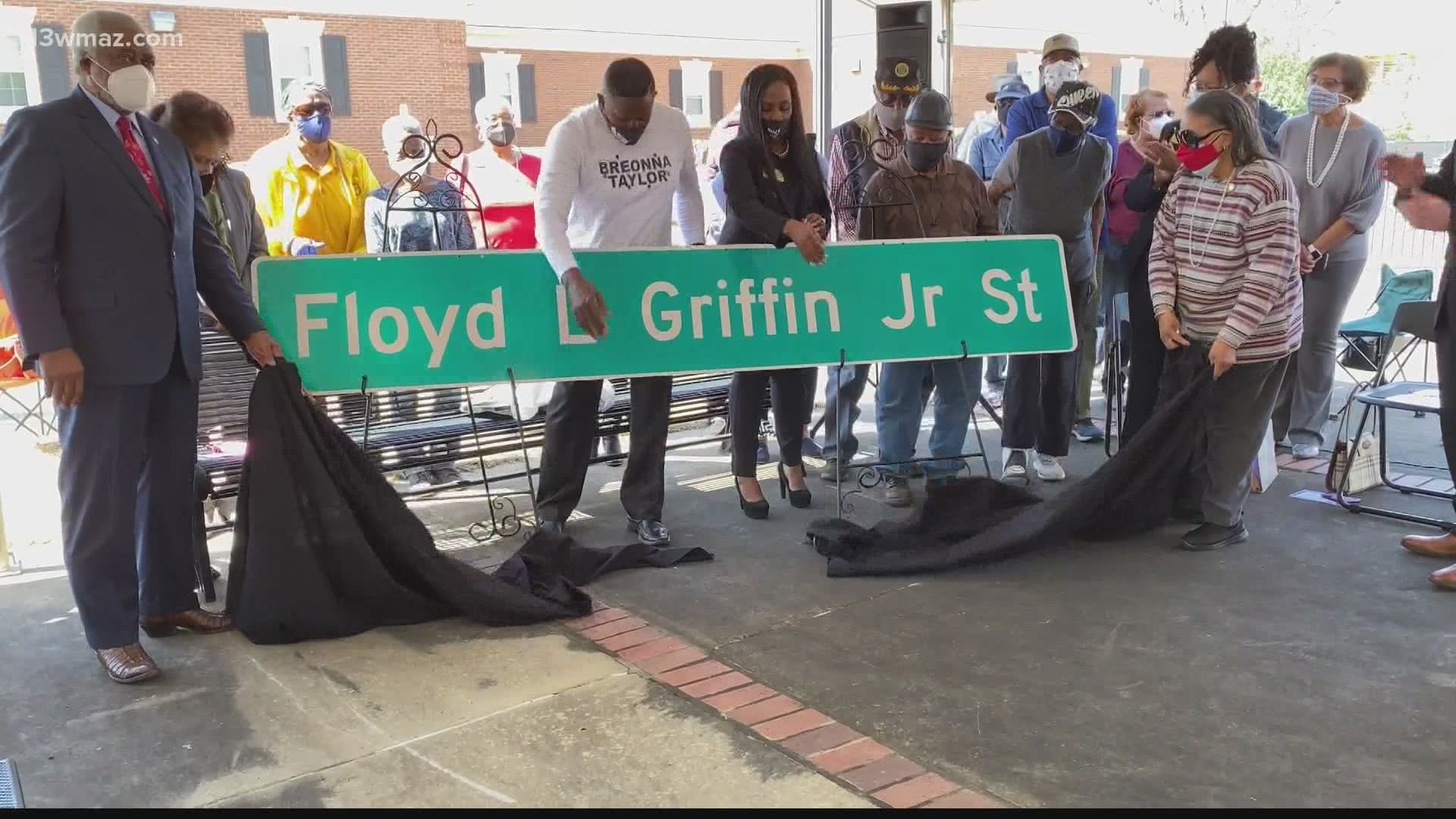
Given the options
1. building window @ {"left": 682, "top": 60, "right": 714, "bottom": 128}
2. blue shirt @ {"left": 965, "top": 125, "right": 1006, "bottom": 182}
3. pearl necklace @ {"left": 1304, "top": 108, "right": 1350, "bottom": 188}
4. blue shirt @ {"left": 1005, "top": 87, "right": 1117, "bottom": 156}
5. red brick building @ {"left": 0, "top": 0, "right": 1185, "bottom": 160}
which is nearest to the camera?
pearl necklace @ {"left": 1304, "top": 108, "right": 1350, "bottom": 188}

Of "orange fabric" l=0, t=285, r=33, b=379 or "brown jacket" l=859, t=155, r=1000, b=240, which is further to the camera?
"orange fabric" l=0, t=285, r=33, b=379

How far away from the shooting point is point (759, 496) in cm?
545

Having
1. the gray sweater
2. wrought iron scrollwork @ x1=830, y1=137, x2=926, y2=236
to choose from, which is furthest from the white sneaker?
the gray sweater

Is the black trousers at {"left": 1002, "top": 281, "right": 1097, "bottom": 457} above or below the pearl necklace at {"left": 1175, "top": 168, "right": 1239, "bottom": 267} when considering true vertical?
below

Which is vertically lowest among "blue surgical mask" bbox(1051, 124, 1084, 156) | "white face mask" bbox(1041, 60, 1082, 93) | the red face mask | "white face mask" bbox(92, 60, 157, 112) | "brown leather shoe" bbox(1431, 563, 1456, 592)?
"brown leather shoe" bbox(1431, 563, 1456, 592)

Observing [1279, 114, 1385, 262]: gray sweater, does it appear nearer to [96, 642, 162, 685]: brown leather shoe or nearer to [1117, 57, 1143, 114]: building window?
[96, 642, 162, 685]: brown leather shoe

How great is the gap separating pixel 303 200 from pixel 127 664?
298cm

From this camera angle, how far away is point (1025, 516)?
476cm

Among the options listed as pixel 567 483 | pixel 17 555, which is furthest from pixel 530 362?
pixel 17 555

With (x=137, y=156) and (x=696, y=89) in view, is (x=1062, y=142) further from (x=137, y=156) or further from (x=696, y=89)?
(x=696, y=89)

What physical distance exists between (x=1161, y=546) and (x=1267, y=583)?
540 millimetres

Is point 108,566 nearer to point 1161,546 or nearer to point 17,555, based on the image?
point 17,555

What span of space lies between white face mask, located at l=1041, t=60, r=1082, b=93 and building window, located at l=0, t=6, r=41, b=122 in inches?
879

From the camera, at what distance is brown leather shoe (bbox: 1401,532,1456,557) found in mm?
4676
